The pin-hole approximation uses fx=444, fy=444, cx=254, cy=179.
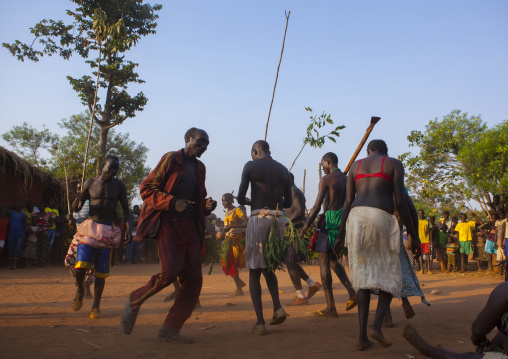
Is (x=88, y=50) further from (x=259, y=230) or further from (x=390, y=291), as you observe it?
(x=390, y=291)

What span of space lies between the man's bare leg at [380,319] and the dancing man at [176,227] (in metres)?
1.73

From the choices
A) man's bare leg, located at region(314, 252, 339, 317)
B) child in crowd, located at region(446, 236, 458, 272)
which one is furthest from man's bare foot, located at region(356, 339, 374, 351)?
child in crowd, located at region(446, 236, 458, 272)

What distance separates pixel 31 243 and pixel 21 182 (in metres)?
2.80

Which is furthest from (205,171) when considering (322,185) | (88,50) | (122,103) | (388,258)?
(88,50)

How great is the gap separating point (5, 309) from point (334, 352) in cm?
462

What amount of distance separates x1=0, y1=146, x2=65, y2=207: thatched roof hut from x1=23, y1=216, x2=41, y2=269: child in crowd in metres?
1.89

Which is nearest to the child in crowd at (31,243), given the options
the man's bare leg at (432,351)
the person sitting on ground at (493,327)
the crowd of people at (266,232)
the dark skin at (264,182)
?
the crowd of people at (266,232)

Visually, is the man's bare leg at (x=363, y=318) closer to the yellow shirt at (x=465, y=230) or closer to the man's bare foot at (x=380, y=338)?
the man's bare foot at (x=380, y=338)

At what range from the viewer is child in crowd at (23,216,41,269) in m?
12.4

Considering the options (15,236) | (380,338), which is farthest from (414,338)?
(15,236)

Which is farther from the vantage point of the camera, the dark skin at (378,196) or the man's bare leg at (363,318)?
the dark skin at (378,196)

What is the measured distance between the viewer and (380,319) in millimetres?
3982

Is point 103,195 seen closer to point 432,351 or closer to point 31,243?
point 432,351

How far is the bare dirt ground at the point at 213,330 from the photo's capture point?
3.85m
